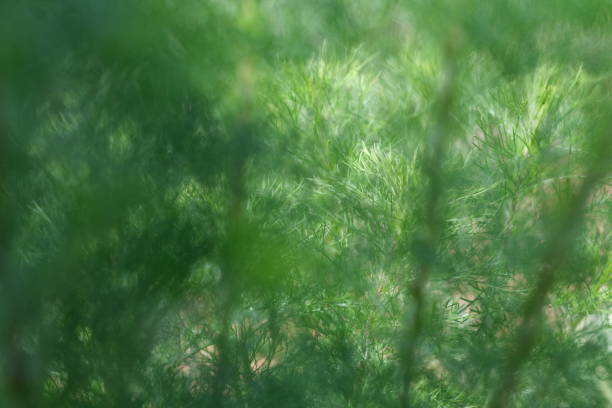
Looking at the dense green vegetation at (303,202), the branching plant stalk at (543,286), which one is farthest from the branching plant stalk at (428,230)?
the branching plant stalk at (543,286)

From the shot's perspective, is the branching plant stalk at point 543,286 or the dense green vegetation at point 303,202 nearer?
the dense green vegetation at point 303,202

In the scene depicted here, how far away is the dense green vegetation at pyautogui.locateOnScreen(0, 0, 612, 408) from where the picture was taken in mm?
649

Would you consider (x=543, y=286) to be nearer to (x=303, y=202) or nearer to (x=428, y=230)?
(x=428, y=230)

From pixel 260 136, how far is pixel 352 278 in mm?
343

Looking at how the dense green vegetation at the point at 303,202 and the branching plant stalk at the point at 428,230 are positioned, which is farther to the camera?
the branching plant stalk at the point at 428,230

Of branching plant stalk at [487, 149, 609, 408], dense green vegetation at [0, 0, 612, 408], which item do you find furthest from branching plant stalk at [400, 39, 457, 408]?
branching plant stalk at [487, 149, 609, 408]

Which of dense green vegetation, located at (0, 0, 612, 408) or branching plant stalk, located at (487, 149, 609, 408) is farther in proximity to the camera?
branching plant stalk, located at (487, 149, 609, 408)

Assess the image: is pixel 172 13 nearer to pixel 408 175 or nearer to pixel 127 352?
pixel 127 352

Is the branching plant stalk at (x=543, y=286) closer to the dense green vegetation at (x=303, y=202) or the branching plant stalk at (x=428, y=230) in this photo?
the dense green vegetation at (x=303, y=202)

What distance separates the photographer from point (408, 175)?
106cm

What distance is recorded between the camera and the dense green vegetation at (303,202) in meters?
0.65

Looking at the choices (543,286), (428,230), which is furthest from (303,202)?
(543,286)

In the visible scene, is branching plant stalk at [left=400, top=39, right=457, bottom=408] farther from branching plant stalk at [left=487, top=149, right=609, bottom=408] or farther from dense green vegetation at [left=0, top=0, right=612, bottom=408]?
branching plant stalk at [left=487, top=149, right=609, bottom=408]

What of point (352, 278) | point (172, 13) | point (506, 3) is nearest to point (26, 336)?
point (172, 13)
